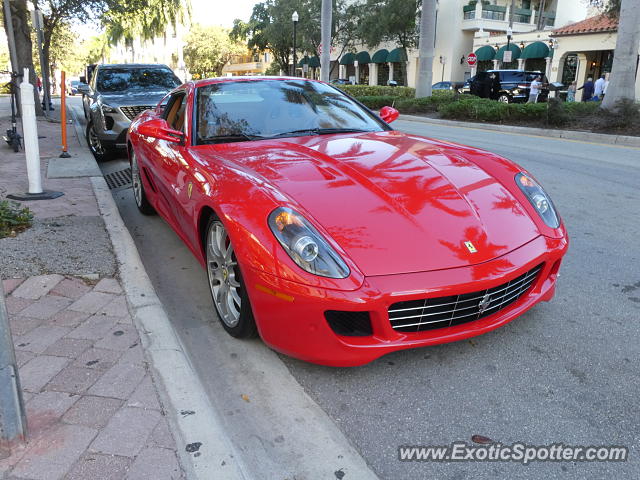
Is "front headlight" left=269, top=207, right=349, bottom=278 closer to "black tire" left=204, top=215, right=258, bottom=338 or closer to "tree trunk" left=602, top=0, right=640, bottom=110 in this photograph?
"black tire" left=204, top=215, right=258, bottom=338

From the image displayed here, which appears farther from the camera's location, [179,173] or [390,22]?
[390,22]

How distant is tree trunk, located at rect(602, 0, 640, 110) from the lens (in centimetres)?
1337

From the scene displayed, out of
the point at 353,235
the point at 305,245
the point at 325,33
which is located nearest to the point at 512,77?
the point at 325,33

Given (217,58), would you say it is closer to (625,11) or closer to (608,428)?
(625,11)

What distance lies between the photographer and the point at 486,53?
40000mm

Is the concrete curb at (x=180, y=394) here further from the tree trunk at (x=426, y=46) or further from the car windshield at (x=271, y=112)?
the tree trunk at (x=426, y=46)

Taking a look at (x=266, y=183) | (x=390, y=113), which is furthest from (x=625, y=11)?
(x=266, y=183)

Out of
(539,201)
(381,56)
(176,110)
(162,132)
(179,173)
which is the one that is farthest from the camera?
(381,56)

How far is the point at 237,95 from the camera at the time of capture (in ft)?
13.4

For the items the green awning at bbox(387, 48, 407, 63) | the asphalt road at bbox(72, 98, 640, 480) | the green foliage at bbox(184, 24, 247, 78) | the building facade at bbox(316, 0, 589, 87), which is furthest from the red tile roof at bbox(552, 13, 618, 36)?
the green foliage at bbox(184, 24, 247, 78)

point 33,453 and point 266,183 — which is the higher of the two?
point 266,183

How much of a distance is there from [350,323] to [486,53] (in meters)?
42.0

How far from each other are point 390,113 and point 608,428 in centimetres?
318

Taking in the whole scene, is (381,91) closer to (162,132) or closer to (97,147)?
(97,147)
